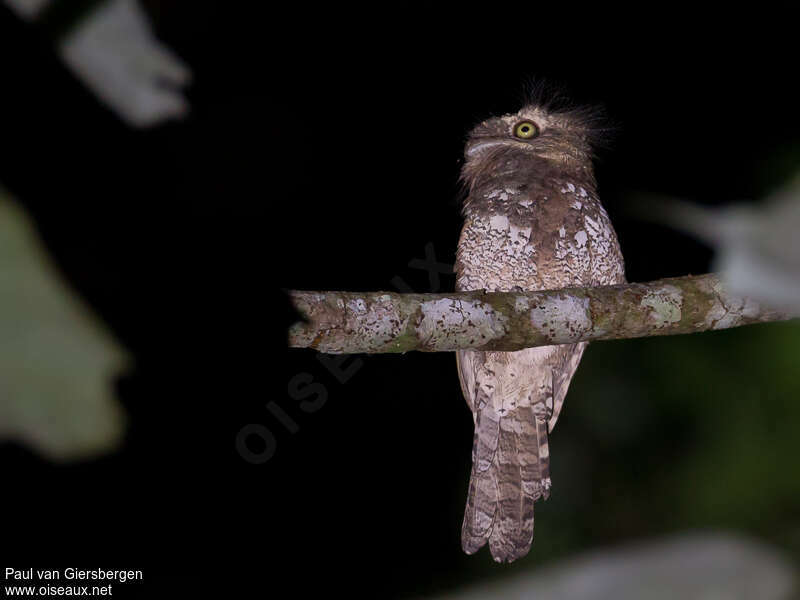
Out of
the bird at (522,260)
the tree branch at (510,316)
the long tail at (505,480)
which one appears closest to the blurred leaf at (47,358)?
the tree branch at (510,316)

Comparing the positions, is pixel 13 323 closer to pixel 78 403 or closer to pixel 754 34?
pixel 78 403

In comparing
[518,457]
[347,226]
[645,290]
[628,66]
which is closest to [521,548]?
[518,457]

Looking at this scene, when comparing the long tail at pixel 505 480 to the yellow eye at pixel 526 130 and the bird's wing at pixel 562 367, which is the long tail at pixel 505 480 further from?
the yellow eye at pixel 526 130

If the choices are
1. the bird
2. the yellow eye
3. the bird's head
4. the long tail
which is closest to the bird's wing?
the bird

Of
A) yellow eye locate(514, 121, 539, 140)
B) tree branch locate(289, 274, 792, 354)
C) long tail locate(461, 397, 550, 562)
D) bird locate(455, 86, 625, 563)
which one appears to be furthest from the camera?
yellow eye locate(514, 121, 539, 140)

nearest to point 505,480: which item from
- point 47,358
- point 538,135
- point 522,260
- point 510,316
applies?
point 522,260

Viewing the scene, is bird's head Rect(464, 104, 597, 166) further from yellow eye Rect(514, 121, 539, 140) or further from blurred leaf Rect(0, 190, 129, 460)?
blurred leaf Rect(0, 190, 129, 460)

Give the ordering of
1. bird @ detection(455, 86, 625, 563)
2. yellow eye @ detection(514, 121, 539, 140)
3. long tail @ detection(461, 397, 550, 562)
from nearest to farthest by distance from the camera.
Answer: bird @ detection(455, 86, 625, 563) → long tail @ detection(461, 397, 550, 562) → yellow eye @ detection(514, 121, 539, 140)
